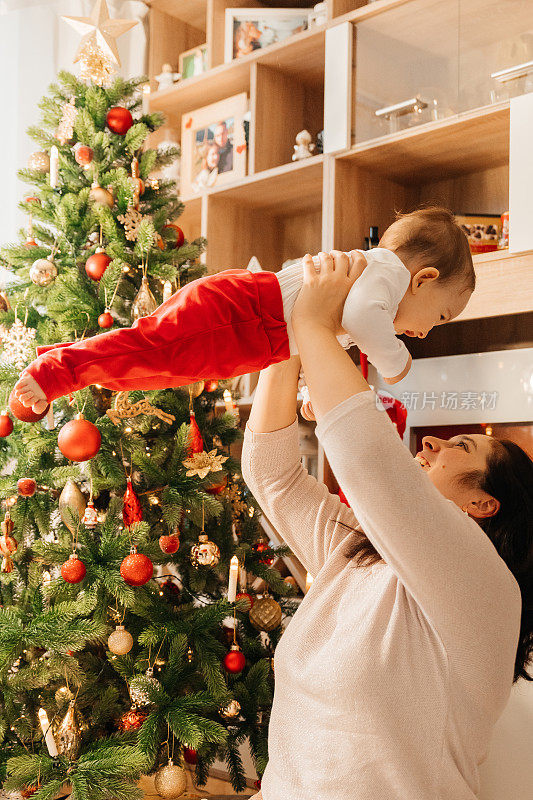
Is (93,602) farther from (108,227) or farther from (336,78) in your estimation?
(336,78)

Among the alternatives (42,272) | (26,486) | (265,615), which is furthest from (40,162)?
(265,615)

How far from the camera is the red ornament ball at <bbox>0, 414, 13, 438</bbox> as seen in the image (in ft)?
5.41

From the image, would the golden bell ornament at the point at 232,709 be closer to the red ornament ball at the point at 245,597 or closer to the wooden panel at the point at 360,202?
the red ornament ball at the point at 245,597

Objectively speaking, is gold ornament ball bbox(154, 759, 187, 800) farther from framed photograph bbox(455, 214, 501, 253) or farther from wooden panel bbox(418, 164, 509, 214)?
wooden panel bbox(418, 164, 509, 214)

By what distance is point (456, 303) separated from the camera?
1223 millimetres

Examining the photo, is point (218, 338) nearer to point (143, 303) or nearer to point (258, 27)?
point (143, 303)

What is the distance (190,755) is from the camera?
186 centimetres

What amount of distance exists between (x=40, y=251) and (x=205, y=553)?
827 millimetres

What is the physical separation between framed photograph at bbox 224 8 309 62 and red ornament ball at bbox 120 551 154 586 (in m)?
1.85

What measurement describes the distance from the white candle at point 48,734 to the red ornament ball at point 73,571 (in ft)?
0.92

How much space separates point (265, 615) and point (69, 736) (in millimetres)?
530

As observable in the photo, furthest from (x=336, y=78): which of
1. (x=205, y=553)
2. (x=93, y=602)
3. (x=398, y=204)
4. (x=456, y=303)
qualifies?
(x=93, y=602)

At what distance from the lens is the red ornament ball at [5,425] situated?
165cm

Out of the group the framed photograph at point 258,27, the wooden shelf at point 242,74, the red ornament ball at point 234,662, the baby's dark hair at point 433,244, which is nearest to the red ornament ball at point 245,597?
the red ornament ball at point 234,662
